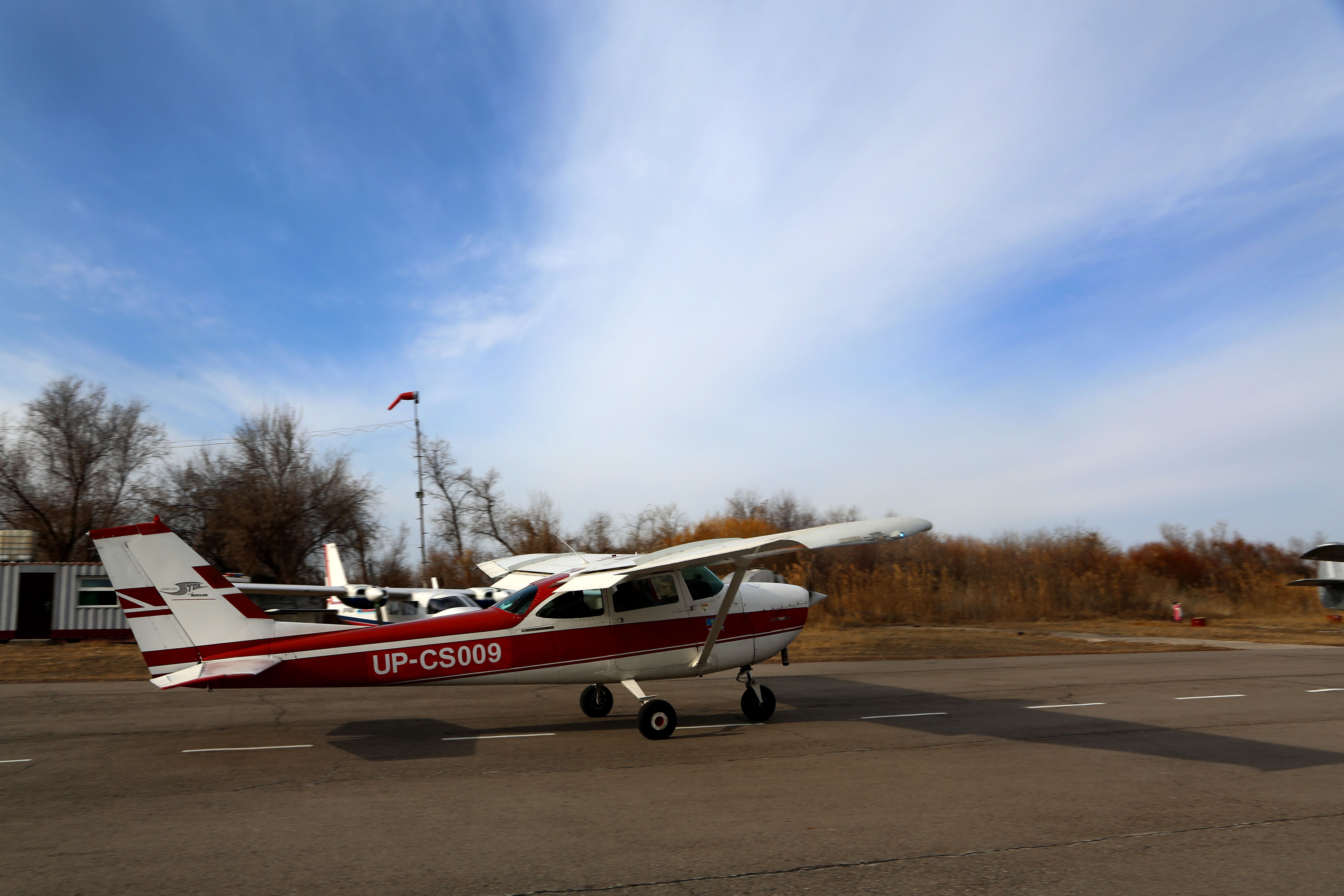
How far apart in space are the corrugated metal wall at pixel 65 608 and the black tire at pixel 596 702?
22.6 metres

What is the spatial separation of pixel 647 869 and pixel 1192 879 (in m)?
3.37

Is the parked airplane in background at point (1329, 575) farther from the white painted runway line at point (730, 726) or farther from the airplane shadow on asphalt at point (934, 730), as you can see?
the white painted runway line at point (730, 726)

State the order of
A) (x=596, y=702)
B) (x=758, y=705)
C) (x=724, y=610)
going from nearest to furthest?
(x=724, y=610)
(x=758, y=705)
(x=596, y=702)

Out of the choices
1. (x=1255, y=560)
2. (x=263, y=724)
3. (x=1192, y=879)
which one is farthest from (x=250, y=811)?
(x=1255, y=560)

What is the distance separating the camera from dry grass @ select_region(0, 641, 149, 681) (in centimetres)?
1570

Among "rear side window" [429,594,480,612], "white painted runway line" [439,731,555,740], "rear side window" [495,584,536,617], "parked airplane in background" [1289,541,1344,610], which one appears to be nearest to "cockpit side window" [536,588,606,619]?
"rear side window" [495,584,536,617]

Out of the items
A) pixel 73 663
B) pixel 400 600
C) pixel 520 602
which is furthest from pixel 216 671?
pixel 400 600

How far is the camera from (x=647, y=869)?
484cm

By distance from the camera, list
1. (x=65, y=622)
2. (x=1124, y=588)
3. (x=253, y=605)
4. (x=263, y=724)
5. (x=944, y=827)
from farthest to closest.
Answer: (x=1124, y=588), (x=65, y=622), (x=263, y=724), (x=253, y=605), (x=944, y=827)

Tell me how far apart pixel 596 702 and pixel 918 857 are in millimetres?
6192

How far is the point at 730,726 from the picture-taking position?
1005 centimetres

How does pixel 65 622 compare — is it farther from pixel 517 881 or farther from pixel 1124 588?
pixel 1124 588

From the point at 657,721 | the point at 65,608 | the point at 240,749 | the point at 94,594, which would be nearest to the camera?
the point at 240,749

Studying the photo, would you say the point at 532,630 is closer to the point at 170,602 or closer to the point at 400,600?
the point at 170,602
